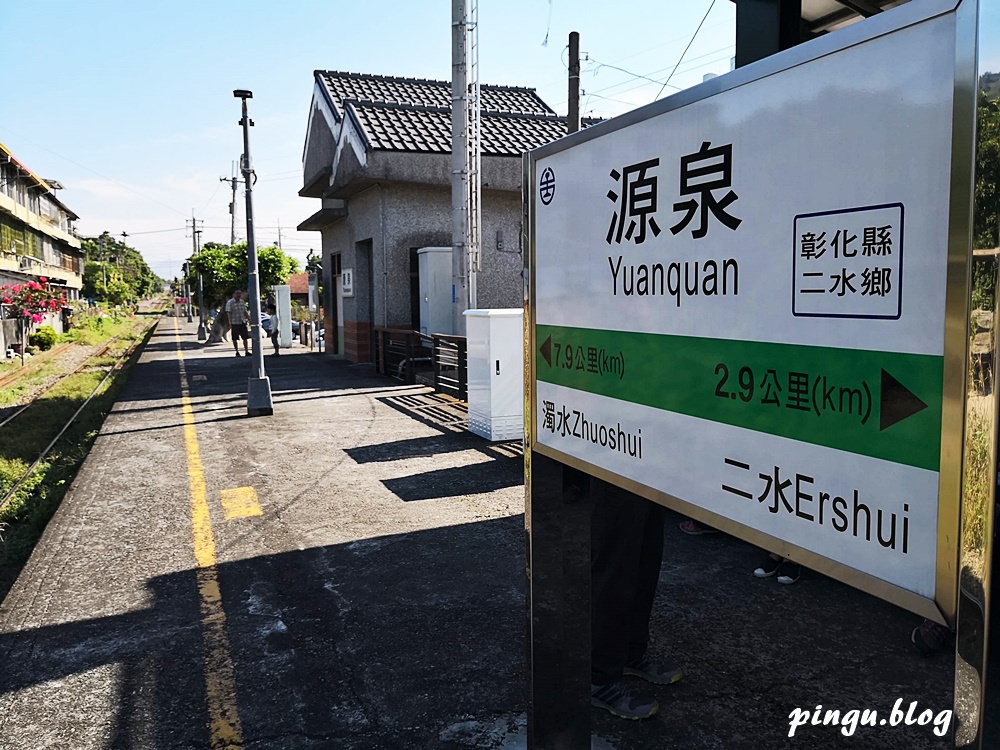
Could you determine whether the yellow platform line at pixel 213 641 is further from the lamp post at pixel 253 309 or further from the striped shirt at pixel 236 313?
the striped shirt at pixel 236 313

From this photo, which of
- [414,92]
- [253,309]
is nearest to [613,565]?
[253,309]

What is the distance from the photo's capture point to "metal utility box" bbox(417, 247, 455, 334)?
15.1 metres

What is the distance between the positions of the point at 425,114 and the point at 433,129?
2.82 feet

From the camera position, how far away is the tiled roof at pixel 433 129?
603 inches

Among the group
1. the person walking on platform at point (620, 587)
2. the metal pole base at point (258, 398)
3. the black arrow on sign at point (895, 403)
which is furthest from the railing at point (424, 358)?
the black arrow on sign at point (895, 403)

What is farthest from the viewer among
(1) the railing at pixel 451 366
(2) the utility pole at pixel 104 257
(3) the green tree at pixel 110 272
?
(2) the utility pole at pixel 104 257

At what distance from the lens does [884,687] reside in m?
3.33

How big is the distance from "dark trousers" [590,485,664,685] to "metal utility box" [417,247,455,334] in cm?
1197

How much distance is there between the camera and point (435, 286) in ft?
49.4

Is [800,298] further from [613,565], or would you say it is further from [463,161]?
[463,161]

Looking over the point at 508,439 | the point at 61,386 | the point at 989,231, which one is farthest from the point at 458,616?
the point at 61,386

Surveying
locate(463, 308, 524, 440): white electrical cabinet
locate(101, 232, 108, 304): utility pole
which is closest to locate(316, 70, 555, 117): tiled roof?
locate(463, 308, 524, 440): white electrical cabinet

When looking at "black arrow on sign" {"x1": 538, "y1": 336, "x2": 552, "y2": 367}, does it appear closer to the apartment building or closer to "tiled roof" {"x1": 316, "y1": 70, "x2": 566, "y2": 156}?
"tiled roof" {"x1": 316, "y1": 70, "x2": 566, "y2": 156}

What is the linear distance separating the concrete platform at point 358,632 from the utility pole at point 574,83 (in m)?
10.3
